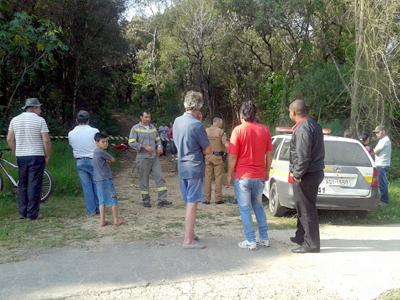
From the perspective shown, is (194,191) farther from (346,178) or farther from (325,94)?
(325,94)

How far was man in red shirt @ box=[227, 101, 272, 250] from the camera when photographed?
20.5ft

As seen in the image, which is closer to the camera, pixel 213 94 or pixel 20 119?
pixel 20 119

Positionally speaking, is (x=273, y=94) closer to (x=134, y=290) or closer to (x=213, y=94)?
(x=213, y=94)

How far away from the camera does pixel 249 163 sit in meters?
6.25

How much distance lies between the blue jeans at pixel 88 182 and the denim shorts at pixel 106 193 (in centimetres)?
85

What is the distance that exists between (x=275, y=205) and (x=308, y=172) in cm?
270

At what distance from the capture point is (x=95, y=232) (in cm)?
726

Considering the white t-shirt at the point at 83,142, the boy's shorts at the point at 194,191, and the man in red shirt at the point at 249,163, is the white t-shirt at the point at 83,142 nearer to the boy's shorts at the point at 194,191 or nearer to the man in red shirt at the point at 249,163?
the boy's shorts at the point at 194,191

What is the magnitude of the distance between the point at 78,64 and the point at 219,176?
1328 centimetres

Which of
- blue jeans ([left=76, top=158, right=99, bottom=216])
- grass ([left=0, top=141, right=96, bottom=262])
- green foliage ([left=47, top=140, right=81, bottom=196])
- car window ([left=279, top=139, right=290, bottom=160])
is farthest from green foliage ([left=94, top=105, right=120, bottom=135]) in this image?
car window ([left=279, top=139, right=290, bottom=160])

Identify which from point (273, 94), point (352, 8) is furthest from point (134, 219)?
point (273, 94)

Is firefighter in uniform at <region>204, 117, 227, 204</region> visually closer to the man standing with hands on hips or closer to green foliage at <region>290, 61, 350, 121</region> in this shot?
the man standing with hands on hips

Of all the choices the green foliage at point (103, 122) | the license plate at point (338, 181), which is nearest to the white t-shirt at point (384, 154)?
the license plate at point (338, 181)

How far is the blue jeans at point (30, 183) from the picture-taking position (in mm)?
7961
